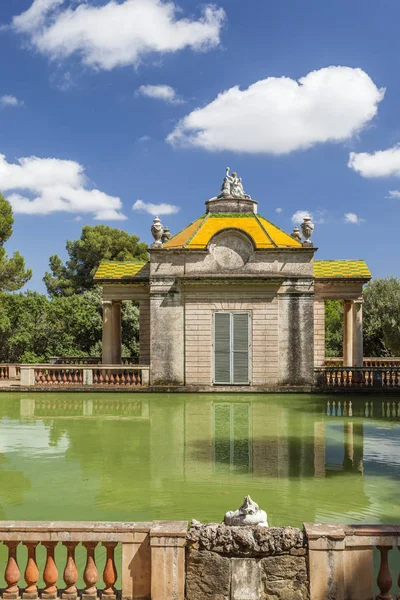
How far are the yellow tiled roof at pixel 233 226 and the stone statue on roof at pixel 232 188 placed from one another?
0.91 meters

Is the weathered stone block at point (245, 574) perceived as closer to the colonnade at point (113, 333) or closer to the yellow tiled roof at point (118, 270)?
the colonnade at point (113, 333)

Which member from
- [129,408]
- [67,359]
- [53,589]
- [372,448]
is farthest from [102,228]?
[53,589]

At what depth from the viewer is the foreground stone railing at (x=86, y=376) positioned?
834 inches

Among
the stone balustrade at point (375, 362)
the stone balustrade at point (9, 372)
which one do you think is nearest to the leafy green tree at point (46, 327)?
the stone balustrade at point (9, 372)

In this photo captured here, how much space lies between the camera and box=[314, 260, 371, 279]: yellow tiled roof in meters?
22.8

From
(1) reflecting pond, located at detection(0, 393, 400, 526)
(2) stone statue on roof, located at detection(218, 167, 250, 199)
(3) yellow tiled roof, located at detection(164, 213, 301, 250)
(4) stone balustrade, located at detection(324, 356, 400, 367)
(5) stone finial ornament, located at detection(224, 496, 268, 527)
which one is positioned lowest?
(1) reflecting pond, located at detection(0, 393, 400, 526)

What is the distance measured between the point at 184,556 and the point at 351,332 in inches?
762

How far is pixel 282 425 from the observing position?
1396 centimetres

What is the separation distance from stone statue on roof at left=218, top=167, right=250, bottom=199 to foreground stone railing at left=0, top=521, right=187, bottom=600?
65.9 feet

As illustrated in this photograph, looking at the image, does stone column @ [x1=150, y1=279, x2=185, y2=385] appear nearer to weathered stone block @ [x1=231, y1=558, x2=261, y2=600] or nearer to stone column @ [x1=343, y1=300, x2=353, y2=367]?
stone column @ [x1=343, y1=300, x2=353, y2=367]

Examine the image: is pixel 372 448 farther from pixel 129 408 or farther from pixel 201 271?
pixel 201 271

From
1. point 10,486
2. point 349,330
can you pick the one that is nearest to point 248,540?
point 10,486

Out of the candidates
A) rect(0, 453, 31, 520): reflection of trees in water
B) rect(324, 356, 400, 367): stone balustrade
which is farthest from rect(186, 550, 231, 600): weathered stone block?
rect(324, 356, 400, 367): stone balustrade

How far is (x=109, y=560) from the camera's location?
498 centimetres
